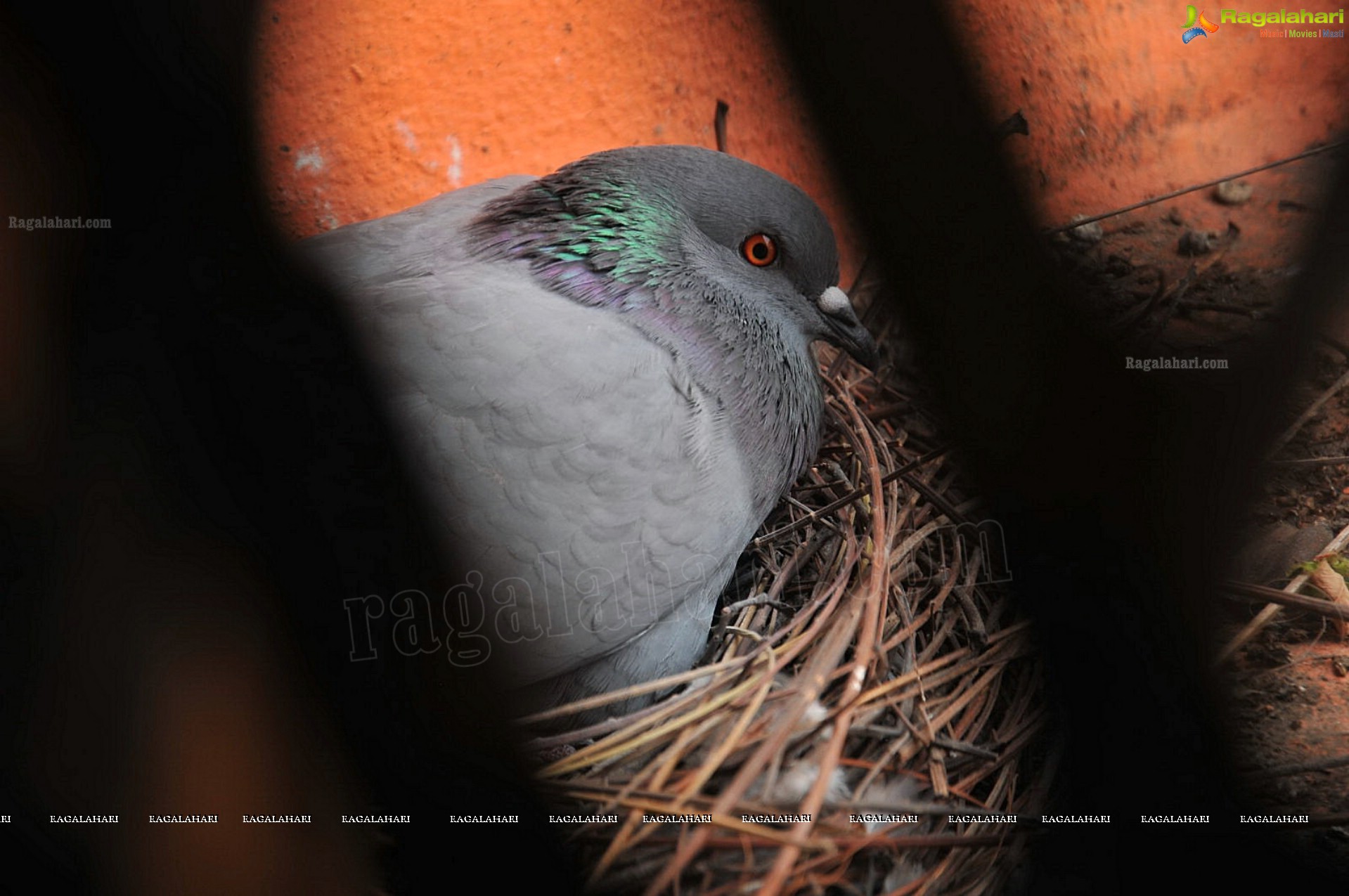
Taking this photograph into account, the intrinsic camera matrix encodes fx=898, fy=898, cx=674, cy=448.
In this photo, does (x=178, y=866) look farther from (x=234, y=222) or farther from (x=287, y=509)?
(x=234, y=222)

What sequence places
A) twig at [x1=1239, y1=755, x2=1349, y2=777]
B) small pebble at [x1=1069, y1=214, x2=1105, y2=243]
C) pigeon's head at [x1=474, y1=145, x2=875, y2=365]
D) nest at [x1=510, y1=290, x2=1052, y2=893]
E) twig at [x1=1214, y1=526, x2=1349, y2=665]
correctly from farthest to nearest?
small pebble at [x1=1069, y1=214, x2=1105, y2=243] < pigeon's head at [x1=474, y1=145, x2=875, y2=365] < twig at [x1=1214, y1=526, x2=1349, y2=665] < twig at [x1=1239, y1=755, x2=1349, y2=777] < nest at [x1=510, y1=290, x2=1052, y2=893]

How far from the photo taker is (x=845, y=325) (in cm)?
141

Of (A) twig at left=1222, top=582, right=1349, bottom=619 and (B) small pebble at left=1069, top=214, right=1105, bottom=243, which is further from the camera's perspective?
(B) small pebble at left=1069, top=214, right=1105, bottom=243

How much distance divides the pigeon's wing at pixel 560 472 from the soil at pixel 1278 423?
699 mm

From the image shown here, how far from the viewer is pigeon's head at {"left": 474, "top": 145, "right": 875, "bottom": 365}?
1284 millimetres

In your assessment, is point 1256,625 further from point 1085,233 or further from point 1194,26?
point 1194,26

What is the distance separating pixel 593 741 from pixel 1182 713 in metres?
0.75

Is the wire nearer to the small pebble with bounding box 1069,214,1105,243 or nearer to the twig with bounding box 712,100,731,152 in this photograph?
the small pebble with bounding box 1069,214,1105,243

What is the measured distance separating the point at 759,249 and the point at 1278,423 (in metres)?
0.81

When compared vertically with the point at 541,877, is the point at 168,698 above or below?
above

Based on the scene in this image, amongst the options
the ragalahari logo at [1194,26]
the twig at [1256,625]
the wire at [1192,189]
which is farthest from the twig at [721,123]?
the twig at [1256,625]

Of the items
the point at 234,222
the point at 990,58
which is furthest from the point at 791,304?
the point at 234,222

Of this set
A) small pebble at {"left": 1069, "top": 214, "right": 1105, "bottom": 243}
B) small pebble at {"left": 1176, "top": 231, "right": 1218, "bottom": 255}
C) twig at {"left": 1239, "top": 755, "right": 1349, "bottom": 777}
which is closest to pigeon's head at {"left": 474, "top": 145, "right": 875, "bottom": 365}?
small pebble at {"left": 1069, "top": 214, "right": 1105, "bottom": 243}

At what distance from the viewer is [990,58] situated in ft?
4.90
